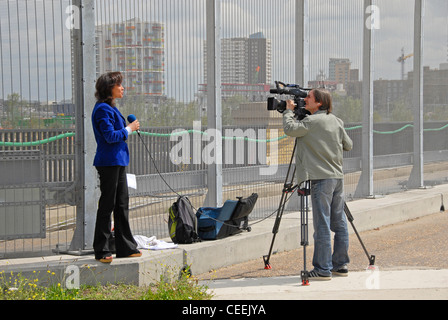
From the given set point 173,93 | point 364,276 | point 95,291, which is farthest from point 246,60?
point 95,291

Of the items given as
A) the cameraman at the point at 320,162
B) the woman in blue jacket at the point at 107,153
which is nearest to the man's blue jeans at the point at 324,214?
the cameraman at the point at 320,162

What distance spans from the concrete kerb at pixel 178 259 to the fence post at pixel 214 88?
80 centimetres

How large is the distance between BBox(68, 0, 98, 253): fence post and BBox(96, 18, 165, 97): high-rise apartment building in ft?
1.26

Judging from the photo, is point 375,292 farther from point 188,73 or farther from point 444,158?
point 444,158

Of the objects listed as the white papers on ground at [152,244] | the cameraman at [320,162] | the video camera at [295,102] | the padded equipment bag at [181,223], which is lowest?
the white papers on ground at [152,244]

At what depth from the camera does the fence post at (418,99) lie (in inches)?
598

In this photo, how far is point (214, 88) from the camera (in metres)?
9.85

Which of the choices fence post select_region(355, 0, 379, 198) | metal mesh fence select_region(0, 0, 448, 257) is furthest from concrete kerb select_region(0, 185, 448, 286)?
fence post select_region(355, 0, 379, 198)

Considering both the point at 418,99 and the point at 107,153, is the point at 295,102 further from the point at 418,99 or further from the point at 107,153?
the point at 418,99

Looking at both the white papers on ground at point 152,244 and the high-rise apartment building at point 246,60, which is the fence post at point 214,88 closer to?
the high-rise apartment building at point 246,60

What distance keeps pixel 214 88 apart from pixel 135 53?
145cm

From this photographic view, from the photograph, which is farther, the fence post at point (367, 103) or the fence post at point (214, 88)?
the fence post at point (367, 103)
